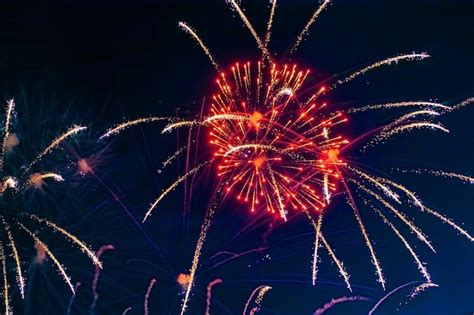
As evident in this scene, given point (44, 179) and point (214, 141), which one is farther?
point (44, 179)

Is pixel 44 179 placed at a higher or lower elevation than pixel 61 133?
lower

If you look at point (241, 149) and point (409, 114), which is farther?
point (409, 114)

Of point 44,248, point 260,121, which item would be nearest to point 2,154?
point 44,248

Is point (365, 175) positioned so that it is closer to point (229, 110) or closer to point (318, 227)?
point (318, 227)

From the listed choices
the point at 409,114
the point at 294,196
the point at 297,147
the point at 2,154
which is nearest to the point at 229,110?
the point at 297,147

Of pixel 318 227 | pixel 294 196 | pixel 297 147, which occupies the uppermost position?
pixel 297 147

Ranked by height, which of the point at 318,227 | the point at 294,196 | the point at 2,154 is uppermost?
the point at 2,154

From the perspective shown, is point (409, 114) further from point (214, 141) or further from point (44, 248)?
point (44, 248)

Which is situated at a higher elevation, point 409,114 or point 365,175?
point 409,114
